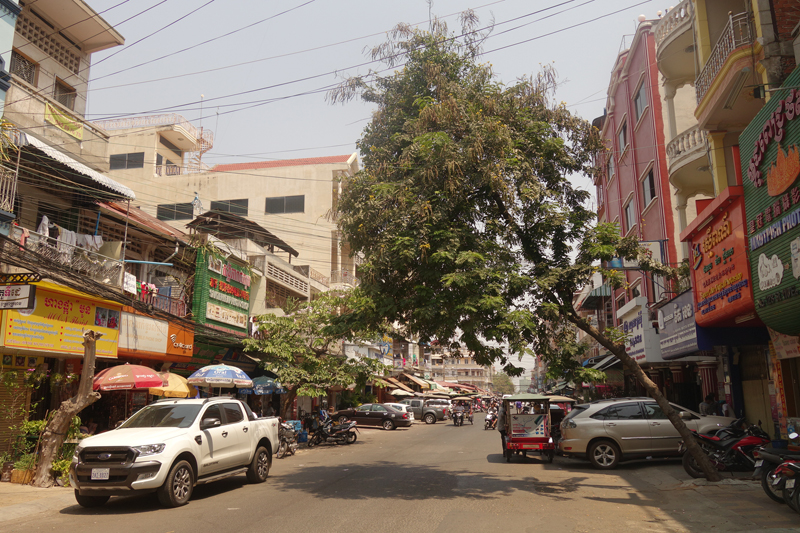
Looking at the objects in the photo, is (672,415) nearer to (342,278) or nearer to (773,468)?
(773,468)

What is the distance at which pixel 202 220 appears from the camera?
1015 inches

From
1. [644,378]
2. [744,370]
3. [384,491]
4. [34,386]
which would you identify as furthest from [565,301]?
[34,386]

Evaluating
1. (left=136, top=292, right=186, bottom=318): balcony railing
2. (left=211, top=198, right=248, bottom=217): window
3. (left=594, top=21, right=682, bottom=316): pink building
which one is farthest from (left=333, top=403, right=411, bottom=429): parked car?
(left=211, top=198, right=248, bottom=217): window

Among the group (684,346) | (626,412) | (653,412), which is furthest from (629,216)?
(626,412)

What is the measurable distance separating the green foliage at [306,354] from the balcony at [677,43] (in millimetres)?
13949

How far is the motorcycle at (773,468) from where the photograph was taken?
8172 millimetres

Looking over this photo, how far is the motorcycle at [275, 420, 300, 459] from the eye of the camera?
1805 cm

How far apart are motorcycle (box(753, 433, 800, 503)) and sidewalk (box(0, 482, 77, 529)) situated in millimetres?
11292

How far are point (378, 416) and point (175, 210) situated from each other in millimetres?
18656

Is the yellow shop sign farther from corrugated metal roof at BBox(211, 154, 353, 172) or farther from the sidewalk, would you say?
corrugated metal roof at BBox(211, 154, 353, 172)

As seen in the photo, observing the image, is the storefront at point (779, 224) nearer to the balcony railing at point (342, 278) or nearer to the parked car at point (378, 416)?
the parked car at point (378, 416)

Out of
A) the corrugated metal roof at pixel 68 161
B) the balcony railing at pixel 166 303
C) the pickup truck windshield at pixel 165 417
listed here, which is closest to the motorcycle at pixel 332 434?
the balcony railing at pixel 166 303

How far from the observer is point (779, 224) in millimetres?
9430

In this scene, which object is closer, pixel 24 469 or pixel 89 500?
pixel 89 500
